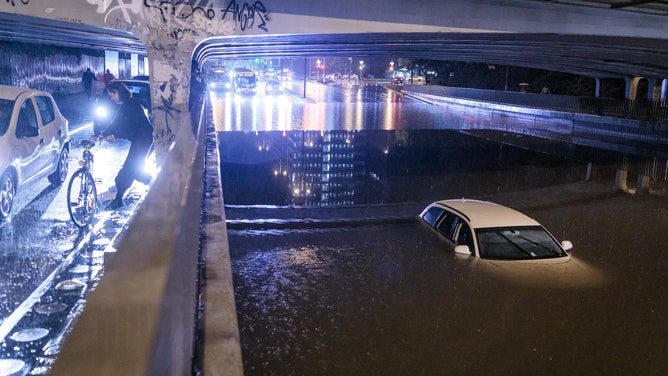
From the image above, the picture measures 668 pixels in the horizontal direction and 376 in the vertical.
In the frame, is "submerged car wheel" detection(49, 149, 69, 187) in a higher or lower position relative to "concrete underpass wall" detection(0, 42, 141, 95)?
lower

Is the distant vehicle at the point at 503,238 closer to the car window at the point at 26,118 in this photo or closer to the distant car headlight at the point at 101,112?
the car window at the point at 26,118

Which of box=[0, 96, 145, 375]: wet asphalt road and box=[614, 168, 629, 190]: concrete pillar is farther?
box=[614, 168, 629, 190]: concrete pillar

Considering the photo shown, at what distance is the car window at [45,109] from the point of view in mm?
11280

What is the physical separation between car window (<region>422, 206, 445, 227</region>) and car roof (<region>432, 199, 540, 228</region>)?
546 mm

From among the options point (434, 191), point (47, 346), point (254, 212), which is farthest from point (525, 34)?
point (47, 346)

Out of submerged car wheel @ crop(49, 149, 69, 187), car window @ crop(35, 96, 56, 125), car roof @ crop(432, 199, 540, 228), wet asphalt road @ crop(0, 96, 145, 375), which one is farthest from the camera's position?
submerged car wheel @ crop(49, 149, 69, 187)

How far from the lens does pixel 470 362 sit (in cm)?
648

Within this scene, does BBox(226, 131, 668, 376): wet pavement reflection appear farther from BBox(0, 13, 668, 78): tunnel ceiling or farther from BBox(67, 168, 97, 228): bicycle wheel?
BBox(0, 13, 668, 78): tunnel ceiling

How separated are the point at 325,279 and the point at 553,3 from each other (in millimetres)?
15001

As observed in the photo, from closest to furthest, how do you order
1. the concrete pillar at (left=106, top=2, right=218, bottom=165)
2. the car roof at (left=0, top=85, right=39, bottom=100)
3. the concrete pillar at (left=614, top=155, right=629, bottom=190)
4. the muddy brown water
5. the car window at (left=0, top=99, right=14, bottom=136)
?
the muddy brown water
the car window at (left=0, top=99, right=14, bottom=136)
the car roof at (left=0, top=85, right=39, bottom=100)
the concrete pillar at (left=106, top=2, right=218, bottom=165)
the concrete pillar at (left=614, top=155, right=629, bottom=190)

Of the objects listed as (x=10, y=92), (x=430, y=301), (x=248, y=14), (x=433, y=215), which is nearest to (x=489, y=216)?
(x=433, y=215)

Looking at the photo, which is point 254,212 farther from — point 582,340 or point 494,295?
point 582,340

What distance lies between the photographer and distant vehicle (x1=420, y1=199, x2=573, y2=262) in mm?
9930

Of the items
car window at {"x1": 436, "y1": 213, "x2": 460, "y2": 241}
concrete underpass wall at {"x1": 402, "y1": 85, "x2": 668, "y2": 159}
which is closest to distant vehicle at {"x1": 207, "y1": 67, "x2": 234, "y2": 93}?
concrete underpass wall at {"x1": 402, "y1": 85, "x2": 668, "y2": 159}
